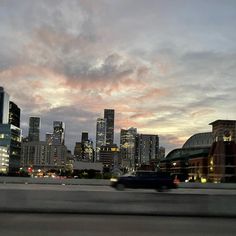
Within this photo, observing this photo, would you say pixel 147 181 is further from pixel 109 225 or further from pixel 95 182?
pixel 109 225

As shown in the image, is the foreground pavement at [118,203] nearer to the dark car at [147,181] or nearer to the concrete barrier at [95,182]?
the dark car at [147,181]

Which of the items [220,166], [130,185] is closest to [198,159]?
[220,166]

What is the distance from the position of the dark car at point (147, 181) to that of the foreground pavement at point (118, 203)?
750 inches

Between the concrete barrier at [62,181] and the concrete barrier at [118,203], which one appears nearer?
the concrete barrier at [118,203]

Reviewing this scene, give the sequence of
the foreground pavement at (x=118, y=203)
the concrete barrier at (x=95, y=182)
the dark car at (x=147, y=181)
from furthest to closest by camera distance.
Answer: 1. the concrete barrier at (x=95, y=182)
2. the dark car at (x=147, y=181)
3. the foreground pavement at (x=118, y=203)

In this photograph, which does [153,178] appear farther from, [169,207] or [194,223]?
[194,223]

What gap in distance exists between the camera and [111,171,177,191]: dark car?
3834cm

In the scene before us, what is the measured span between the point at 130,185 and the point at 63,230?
25.6 meters

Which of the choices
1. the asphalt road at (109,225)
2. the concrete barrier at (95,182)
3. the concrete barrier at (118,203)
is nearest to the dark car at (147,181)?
the concrete barrier at (95,182)

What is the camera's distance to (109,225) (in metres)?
15.5

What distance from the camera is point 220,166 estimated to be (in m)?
150

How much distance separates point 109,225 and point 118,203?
12.2ft

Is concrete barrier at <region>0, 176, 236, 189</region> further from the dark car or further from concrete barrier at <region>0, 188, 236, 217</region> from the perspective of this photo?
concrete barrier at <region>0, 188, 236, 217</region>

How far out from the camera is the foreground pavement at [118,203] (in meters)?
19.0
